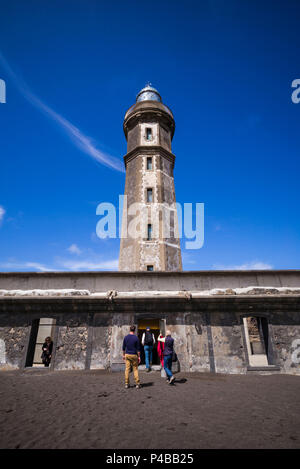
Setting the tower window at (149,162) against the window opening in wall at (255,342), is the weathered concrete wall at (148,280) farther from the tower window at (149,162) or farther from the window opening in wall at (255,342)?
the tower window at (149,162)

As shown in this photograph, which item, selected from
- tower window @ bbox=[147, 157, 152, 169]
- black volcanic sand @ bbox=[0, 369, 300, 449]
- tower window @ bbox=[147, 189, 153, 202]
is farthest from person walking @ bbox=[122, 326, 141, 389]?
tower window @ bbox=[147, 157, 152, 169]

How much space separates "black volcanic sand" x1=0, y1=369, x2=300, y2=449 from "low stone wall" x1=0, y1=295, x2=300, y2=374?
1207 mm

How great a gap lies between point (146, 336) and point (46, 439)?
207 inches

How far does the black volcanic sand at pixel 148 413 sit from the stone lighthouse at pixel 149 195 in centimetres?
840

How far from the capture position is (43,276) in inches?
387

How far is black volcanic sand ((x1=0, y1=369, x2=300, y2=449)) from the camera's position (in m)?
3.31

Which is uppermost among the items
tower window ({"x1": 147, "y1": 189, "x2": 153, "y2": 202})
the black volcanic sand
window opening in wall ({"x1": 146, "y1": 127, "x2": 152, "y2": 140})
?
window opening in wall ({"x1": 146, "y1": 127, "x2": 152, "y2": 140})

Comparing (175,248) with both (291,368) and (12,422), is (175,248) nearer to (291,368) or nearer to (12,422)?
(291,368)

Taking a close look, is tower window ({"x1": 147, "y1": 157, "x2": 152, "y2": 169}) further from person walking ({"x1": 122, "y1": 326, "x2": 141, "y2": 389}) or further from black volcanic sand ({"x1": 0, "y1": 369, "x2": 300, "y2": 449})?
black volcanic sand ({"x1": 0, "y1": 369, "x2": 300, "y2": 449})

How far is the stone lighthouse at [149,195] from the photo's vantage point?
1502 cm

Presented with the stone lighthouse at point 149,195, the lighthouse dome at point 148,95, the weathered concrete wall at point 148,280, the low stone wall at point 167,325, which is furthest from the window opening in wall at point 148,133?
the low stone wall at point 167,325

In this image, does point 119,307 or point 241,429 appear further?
point 119,307
